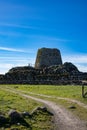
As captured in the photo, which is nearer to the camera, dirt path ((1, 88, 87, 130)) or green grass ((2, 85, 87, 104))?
dirt path ((1, 88, 87, 130))

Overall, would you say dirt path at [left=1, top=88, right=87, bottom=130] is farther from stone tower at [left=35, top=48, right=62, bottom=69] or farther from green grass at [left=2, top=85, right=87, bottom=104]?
stone tower at [left=35, top=48, right=62, bottom=69]

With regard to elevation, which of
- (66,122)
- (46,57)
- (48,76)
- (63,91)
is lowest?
(66,122)

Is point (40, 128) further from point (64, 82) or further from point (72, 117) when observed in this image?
point (64, 82)

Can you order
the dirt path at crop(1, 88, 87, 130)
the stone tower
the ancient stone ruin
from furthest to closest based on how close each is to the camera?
1. the stone tower
2. the ancient stone ruin
3. the dirt path at crop(1, 88, 87, 130)

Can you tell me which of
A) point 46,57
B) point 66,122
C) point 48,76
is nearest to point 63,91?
point 66,122

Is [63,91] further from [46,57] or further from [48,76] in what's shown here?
[46,57]

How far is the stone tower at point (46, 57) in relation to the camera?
357 feet

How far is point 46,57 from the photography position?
109m

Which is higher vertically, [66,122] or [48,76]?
[48,76]

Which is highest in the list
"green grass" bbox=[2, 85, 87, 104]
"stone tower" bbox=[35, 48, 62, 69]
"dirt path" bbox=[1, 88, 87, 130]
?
"stone tower" bbox=[35, 48, 62, 69]

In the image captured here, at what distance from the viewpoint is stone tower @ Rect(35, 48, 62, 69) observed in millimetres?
108688

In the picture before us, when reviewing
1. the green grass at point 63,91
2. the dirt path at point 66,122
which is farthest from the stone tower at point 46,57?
the dirt path at point 66,122

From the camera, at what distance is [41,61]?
109 metres

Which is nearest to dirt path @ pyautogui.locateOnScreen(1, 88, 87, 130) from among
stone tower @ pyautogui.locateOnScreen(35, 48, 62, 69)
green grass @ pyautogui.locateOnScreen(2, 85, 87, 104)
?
green grass @ pyautogui.locateOnScreen(2, 85, 87, 104)
